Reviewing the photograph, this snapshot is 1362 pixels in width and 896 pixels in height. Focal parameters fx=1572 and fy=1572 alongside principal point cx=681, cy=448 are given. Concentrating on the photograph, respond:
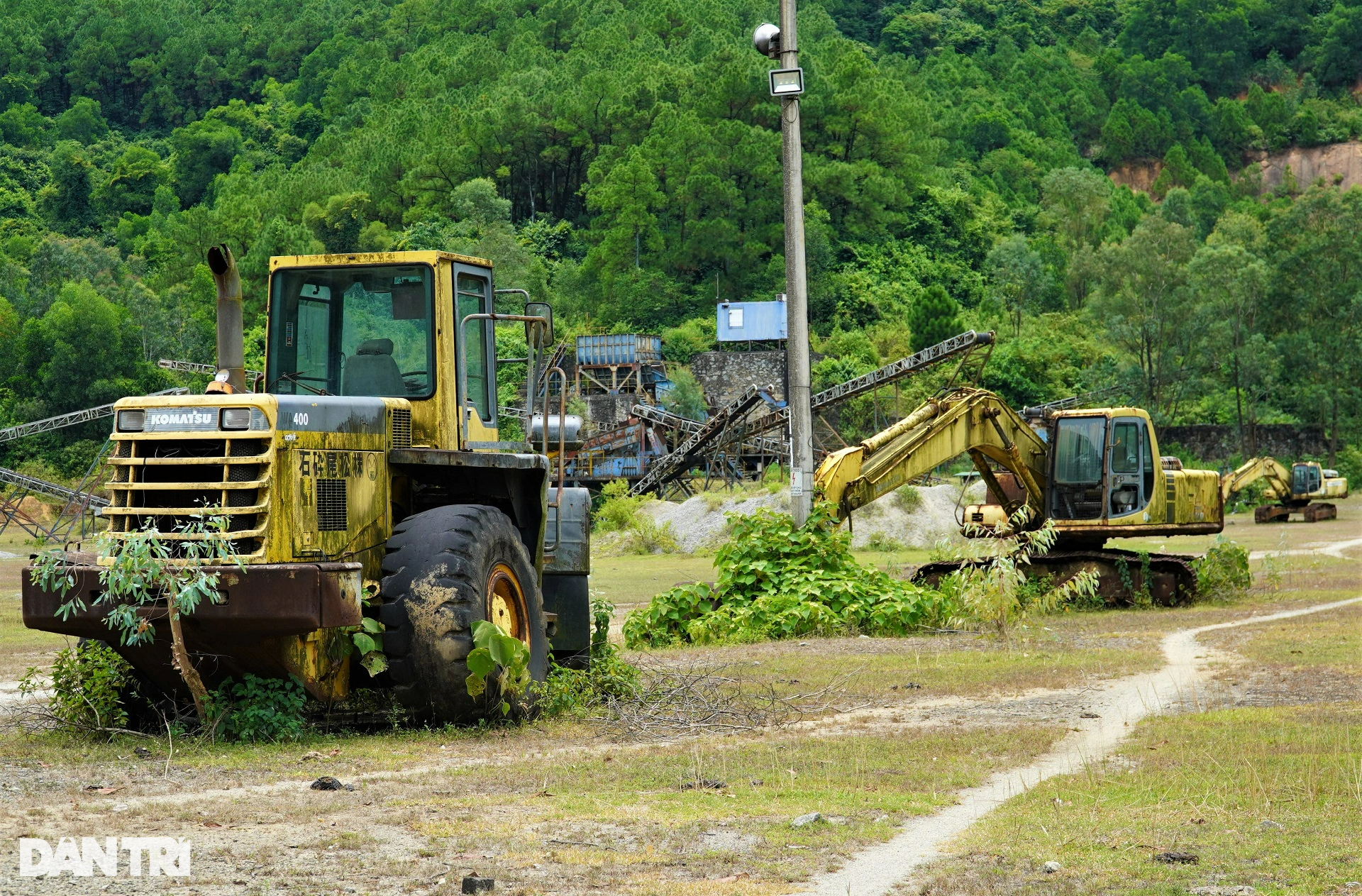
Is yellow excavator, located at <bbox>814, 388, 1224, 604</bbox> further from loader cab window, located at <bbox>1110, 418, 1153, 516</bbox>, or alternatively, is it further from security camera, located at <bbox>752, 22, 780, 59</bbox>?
security camera, located at <bbox>752, 22, 780, 59</bbox>

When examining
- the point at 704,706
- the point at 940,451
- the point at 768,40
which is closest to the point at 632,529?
the point at 940,451

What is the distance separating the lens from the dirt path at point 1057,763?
6918 millimetres

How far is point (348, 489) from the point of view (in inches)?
424

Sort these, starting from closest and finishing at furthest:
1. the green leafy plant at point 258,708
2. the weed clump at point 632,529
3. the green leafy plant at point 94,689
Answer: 1. the green leafy plant at point 258,708
2. the green leafy plant at point 94,689
3. the weed clump at point 632,529

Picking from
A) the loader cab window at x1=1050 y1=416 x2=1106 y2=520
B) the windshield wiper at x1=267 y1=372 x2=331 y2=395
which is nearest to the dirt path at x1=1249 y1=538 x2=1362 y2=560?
the loader cab window at x1=1050 y1=416 x2=1106 y2=520

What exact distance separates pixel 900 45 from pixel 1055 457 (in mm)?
157939

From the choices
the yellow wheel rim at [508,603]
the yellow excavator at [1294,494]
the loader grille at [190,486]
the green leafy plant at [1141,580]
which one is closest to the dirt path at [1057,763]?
the yellow wheel rim at [508,603]

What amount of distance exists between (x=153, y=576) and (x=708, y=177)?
99.3 m

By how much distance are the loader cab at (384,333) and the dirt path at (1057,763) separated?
4.86m

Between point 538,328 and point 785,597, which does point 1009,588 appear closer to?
point 785,597

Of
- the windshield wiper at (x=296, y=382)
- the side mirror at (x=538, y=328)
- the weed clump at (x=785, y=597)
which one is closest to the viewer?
the side mirror at (x=538, y=328)

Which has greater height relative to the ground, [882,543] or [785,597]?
[785,597]

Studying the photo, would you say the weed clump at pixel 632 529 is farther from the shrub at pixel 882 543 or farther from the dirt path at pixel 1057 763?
the dirt path at pixel 1057 763

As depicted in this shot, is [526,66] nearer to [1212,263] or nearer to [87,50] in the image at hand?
[87,50]
